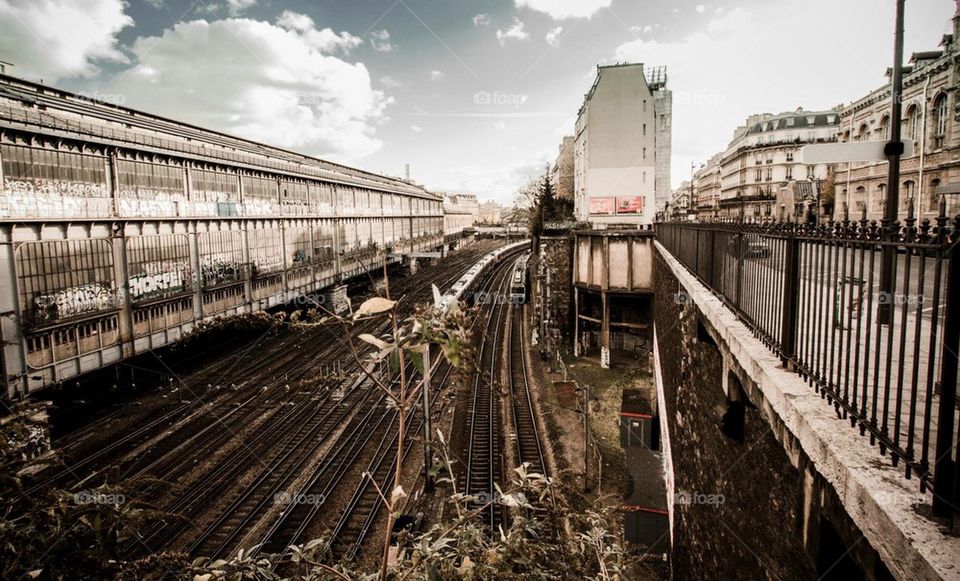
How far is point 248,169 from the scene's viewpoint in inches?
1030

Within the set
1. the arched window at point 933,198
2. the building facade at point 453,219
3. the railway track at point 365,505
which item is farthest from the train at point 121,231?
the building facade at point 453,219

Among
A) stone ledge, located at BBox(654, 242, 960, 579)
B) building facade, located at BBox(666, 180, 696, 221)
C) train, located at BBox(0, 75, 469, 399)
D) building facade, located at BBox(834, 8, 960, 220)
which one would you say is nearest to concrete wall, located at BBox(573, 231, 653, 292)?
building facade, located at BBox(666, 180, 696, 221)

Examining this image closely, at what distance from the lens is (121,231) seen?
17.5 metres

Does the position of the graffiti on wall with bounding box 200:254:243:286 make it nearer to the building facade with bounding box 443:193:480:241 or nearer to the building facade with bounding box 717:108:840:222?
the building facade with bounding box 717:108:840:222

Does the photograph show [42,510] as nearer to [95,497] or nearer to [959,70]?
[95,497]

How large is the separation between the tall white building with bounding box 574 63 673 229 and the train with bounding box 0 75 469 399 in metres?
22.4

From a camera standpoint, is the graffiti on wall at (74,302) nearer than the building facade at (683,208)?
Yes

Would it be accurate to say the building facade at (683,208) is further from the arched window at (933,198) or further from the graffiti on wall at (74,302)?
the graffiti on wall at (74,302)

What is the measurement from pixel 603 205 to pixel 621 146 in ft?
15.3

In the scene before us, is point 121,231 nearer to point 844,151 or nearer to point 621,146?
point 844,151

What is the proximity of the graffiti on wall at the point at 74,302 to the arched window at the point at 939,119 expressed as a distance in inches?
1317

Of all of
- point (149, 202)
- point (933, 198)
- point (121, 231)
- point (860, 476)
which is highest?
point (149, 202)

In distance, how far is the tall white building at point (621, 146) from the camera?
35.2 m

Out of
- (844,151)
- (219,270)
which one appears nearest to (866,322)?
(844,151)
